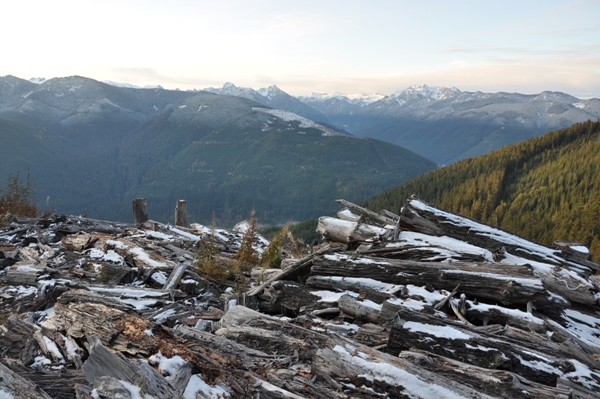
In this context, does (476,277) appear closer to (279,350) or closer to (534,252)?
(534,252)

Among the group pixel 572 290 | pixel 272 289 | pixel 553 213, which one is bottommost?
pixel 553 213

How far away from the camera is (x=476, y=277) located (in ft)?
23.6

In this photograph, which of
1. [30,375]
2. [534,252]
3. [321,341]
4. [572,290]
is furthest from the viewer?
[534,252]

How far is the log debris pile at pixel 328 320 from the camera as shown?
4.24 m

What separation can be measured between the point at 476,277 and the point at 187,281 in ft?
22.7

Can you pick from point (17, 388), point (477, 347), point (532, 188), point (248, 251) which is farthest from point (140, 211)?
point (532, 188)

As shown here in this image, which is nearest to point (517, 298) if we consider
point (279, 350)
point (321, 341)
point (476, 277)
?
point (476, 277)

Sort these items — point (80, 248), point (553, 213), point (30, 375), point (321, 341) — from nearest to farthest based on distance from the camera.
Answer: point (30, 375) < point (321, 341) < point (80, 248) < point (553, 213)

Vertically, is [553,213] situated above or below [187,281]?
below

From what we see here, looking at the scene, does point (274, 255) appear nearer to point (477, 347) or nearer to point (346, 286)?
point (346, 286)

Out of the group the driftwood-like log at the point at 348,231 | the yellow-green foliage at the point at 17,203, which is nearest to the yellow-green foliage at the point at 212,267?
the driftwood-like log at the point at 348,231

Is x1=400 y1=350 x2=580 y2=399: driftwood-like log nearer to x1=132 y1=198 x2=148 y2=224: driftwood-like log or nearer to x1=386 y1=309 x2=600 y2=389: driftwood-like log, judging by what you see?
x1=386 y1=309 x2=600 y2=389: driftwood-like log

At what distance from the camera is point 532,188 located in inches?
4126

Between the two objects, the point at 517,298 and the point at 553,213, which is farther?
the point at 553,213
